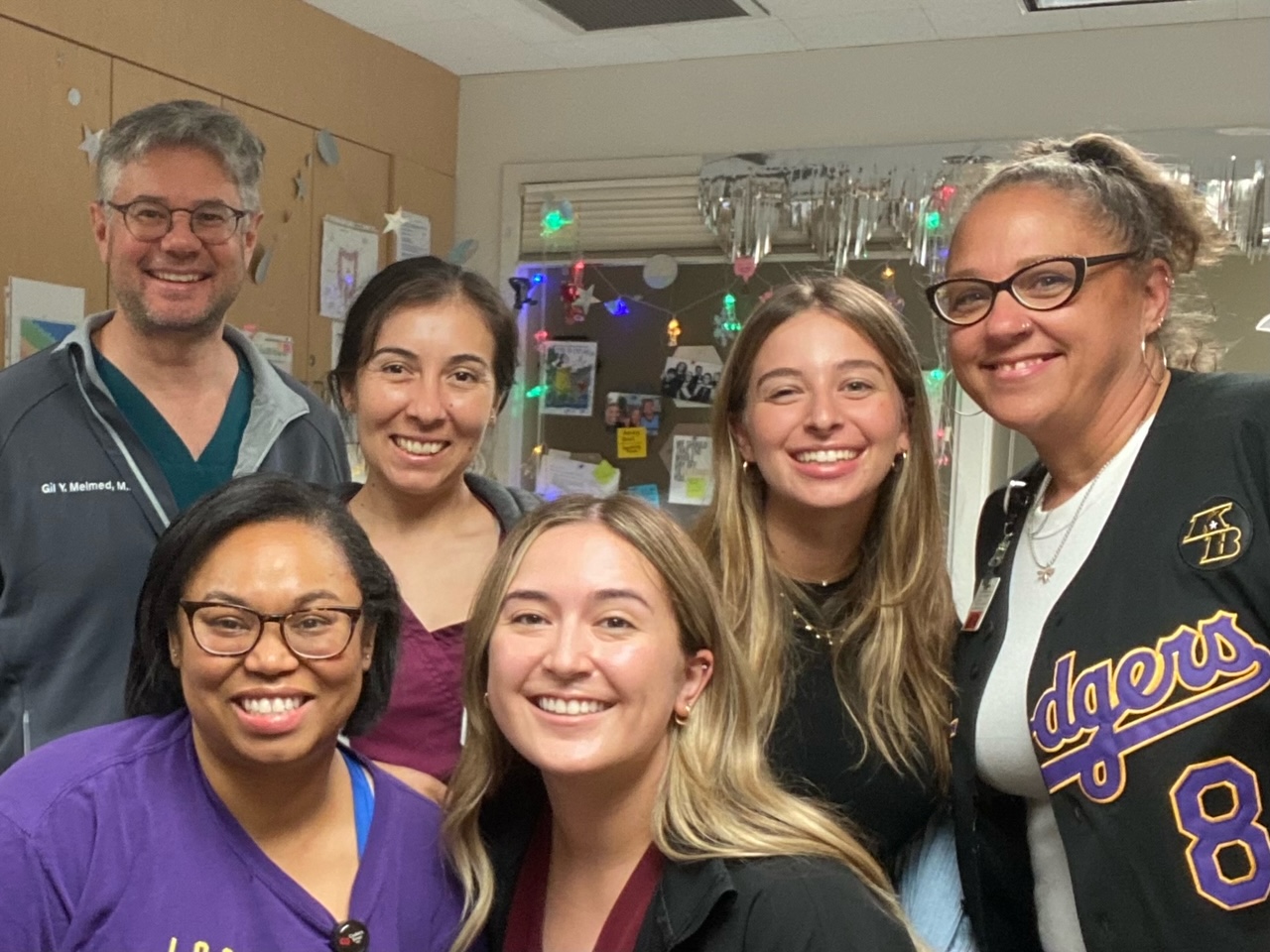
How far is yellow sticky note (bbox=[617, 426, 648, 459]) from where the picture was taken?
4.49 m

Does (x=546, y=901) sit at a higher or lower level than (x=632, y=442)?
lower

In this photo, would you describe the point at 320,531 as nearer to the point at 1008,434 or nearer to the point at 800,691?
the point at 800,691

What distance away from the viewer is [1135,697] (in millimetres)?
1516

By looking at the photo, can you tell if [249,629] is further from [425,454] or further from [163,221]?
[163,221]

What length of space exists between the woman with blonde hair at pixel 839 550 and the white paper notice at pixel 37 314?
73.3 inches

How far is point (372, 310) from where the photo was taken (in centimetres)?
204

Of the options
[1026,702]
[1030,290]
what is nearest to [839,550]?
[1026,702]

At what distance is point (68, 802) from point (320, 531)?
1.31 feet

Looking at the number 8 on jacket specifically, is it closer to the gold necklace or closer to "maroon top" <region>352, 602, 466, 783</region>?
the gold necklace

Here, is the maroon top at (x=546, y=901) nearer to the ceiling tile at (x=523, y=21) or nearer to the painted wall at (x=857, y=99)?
the ceiling tile at (x=523, y=21)

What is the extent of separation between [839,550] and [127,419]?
3.90ft

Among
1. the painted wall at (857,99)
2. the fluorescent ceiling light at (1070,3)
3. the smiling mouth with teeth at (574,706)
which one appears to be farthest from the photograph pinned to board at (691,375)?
the smiling mouth with teeth at (574,706)

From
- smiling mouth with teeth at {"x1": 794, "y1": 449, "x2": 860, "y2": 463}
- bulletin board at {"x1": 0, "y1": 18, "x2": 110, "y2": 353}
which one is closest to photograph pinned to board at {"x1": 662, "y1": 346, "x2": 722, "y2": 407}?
bulletin board at {"x1": 0, "y1": 18, "x2": 110, "y2": 353}

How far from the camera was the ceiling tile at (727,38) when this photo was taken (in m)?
3.95
